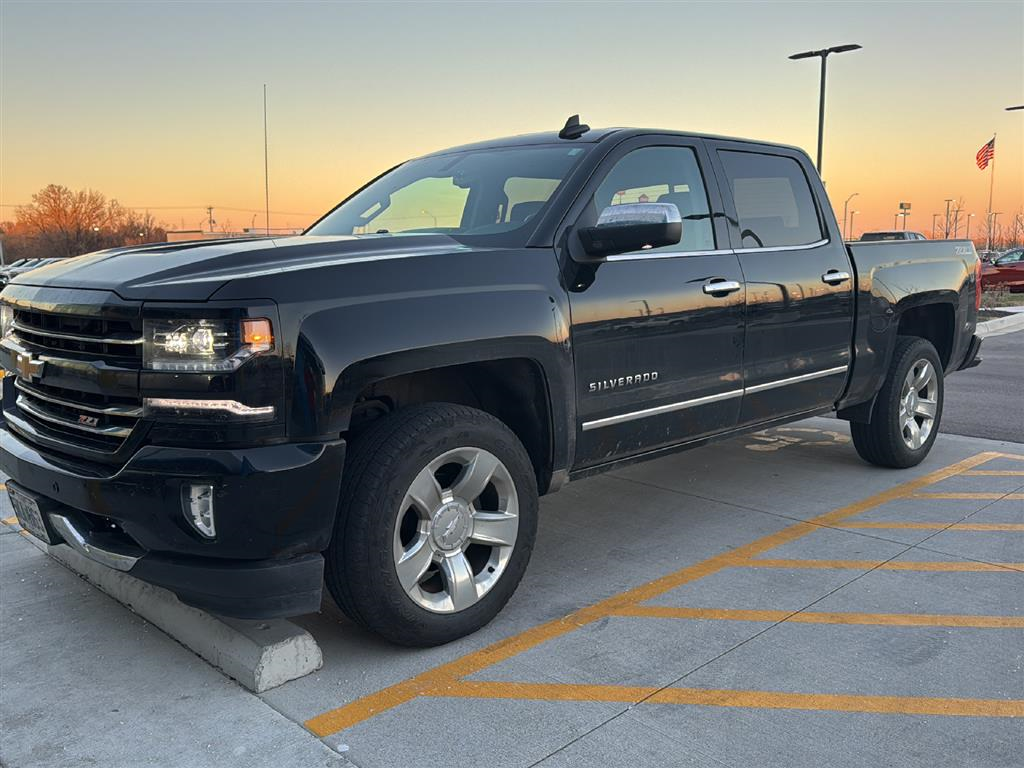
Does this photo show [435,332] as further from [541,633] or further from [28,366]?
[28,366]

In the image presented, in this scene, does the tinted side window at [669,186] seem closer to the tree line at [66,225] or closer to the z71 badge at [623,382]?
the z71 badge at [623,382]

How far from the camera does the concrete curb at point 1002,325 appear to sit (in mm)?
16781

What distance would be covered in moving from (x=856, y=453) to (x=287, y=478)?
4.86 meters

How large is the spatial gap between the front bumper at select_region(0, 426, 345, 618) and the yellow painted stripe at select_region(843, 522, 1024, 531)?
3.06m

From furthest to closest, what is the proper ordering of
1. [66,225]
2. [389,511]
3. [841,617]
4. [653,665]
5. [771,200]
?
[66,225] < [771,200] < [841,617] < [653,665] < [389,511]

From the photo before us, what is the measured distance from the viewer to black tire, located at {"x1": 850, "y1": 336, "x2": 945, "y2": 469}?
18.8ft

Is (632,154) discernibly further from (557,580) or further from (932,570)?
(932,570)

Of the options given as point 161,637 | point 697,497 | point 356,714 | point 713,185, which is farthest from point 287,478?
point 697,497

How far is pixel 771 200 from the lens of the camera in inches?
196

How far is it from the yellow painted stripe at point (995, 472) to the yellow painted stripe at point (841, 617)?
2535mm

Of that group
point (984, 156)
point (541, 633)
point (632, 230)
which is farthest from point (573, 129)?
point (984, 156)

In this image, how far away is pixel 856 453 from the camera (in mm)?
6570

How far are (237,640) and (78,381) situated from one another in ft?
3.36

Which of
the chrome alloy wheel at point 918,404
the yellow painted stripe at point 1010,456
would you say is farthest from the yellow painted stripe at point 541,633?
the yellow painted stripe at point 1010,456
